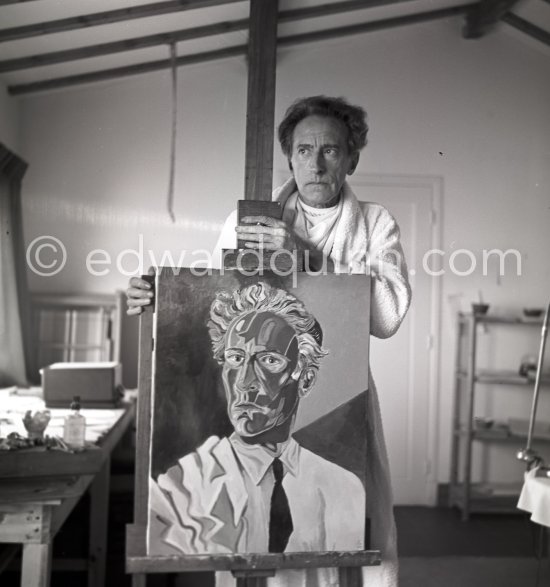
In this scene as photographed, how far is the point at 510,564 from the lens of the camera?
3.24 meters

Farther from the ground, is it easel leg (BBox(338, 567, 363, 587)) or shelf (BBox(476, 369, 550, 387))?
shelf (BBox(476, 369, 550, 387))

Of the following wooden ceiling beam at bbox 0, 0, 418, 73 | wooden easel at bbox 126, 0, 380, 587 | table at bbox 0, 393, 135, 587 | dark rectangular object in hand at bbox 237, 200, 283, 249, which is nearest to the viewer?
wooden easel at bbox 126, 0, 380, 587

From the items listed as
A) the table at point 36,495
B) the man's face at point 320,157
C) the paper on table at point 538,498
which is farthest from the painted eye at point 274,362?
the paper on table at point 538,498

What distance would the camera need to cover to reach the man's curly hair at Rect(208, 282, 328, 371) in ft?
4.36

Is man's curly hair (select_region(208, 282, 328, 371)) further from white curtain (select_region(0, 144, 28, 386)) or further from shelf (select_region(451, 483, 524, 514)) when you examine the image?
shelf (select_region(451, 483, 524, 514))

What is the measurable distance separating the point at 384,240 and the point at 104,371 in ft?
5.23

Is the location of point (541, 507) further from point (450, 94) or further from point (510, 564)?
point (450, 94)

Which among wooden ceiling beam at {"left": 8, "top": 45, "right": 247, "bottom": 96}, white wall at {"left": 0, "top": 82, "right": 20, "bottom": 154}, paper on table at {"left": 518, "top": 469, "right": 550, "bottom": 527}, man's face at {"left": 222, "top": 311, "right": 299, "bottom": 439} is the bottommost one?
paper on table at {"left": 518, "top": 469, "right": 550, "bottom": 527}

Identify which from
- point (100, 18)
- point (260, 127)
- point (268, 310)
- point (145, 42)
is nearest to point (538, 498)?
point (268, 310)

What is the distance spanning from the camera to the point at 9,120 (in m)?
2.37

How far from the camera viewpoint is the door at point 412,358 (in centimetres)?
325

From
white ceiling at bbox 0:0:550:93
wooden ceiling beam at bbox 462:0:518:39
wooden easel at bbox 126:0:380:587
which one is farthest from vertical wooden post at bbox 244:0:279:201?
wooden ceiling beam at bbox 462:0:518:39

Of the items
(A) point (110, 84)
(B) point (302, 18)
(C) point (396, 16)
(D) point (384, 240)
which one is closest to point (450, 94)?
(C) point (396, 16)

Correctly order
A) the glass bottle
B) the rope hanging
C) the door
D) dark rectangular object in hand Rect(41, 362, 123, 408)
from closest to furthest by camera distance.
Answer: the glass bottle < the rope hanging < dark rectangular object in hand Rect(41, 362, 123, 408) < the door
